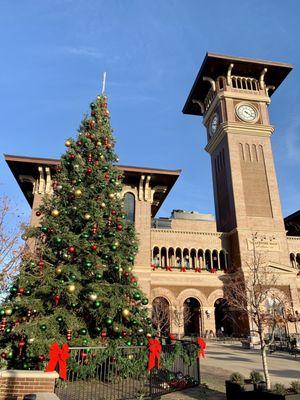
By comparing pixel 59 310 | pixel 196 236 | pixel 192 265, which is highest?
pixel 196 236

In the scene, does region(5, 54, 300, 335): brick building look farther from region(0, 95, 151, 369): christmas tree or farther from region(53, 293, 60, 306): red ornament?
region(53, 293, 60, 306): red ornament

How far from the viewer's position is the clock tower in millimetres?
35219

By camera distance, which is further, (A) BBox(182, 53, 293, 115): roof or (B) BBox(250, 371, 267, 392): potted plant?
(A) BBox(182, 53, 293, 115): roof

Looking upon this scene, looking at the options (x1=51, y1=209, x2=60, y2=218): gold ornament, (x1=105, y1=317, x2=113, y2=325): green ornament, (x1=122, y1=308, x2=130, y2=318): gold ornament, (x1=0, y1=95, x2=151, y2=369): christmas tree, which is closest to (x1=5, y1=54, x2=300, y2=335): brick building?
(x1=0, y1=95, x2=151, y2=369): christmas tree

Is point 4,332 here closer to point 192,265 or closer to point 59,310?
point 59,310

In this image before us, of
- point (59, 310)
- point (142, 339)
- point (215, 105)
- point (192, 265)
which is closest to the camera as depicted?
point (59, 310)

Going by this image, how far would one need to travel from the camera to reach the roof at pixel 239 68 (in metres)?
42.9

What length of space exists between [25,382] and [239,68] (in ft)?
151

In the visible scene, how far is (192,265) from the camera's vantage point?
117 ft

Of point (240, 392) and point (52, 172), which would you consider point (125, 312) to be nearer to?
point (240, 392)

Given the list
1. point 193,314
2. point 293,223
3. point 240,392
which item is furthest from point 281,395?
point 293,223

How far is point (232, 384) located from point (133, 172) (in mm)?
21229

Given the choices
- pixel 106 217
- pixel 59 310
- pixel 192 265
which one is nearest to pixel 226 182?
pixel 192 265

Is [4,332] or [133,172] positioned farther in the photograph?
[133,172]
